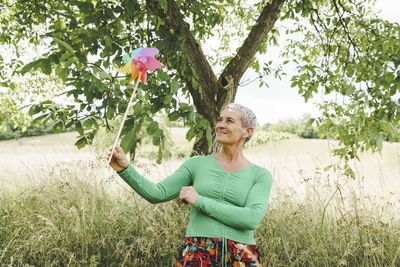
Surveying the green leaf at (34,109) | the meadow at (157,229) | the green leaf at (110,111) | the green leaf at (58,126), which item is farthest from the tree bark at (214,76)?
the green leaf at (34,109)

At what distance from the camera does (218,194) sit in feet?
6.00

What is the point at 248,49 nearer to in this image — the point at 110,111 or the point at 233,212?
the point at 110,111

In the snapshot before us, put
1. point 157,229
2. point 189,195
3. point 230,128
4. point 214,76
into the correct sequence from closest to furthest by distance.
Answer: point 189,195, point 230,128, point 157,229, point 214,76

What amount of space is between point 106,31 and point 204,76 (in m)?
1.45

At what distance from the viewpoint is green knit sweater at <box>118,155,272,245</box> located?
5.56ft

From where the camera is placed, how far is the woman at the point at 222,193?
1.70 metres

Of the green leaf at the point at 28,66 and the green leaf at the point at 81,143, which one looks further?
the green leaf at the point at 81,143

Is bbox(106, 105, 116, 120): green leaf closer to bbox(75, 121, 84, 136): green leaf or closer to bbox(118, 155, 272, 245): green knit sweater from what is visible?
bbox(75, 121, 84, 136): green leaf

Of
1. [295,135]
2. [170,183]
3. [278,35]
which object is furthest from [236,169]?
[295,135]

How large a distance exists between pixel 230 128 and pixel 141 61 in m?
0.65

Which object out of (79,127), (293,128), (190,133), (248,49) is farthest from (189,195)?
(293,128)

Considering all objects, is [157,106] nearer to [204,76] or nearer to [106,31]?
[106,31]

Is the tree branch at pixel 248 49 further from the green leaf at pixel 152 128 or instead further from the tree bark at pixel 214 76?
the green leaf at pixel 152 128

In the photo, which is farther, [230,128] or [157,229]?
[157,229]
